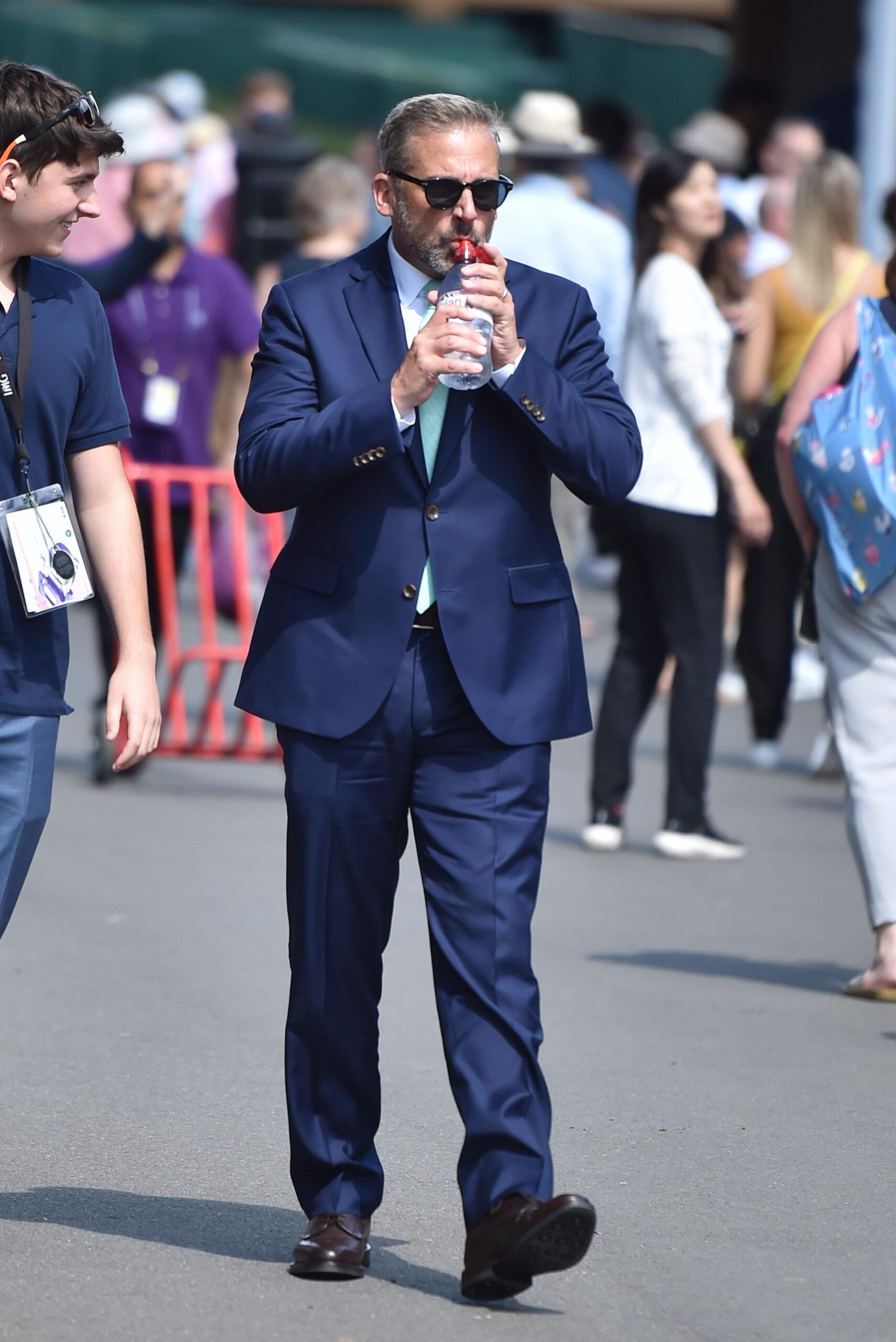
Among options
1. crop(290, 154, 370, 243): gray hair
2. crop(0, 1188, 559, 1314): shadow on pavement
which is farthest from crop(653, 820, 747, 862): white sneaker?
crop(0, 1188, 559, 1314): shadow on pavement

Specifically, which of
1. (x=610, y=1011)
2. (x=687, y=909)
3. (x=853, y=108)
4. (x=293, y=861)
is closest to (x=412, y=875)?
(x=687, y=909)

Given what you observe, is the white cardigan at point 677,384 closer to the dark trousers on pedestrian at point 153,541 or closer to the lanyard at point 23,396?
the dark trousers on pedestrian at point 153,541

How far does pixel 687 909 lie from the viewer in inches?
304

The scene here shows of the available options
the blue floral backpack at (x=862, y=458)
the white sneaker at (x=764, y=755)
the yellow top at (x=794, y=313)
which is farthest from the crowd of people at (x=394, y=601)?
the white sneaker at (x=764, y=755)

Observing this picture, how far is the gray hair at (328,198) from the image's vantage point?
9797 mm

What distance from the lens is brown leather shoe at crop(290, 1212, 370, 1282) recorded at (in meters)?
4.22

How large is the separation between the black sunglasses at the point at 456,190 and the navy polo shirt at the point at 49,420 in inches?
25.2

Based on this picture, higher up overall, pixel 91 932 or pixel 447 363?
pixel 447 363

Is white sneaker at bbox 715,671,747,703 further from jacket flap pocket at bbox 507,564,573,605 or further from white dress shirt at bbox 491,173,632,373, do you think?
jacket flap pocket at bbox 507,564,573,605

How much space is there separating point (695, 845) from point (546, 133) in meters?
4.41

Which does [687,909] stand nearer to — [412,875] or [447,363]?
[412,875]

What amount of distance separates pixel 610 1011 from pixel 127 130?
6.76 meters

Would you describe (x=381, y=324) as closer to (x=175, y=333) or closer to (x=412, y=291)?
(x=412, y=291)

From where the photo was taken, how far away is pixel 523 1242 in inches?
154
